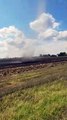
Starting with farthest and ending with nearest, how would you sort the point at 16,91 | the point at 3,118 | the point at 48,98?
1. the point at 16,91
2. the point at 48,98
3. the point at 3,118

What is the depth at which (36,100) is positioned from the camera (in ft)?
61.5

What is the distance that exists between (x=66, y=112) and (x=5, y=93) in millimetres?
6705

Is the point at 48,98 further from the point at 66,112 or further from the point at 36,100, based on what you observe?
the point at 66,112

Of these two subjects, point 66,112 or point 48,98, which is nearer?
point 66,112

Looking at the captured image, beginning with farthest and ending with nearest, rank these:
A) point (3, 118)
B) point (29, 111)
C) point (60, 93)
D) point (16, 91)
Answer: point (16, 91) → point (60, 93) → point (29, 111) → point (3, 118)

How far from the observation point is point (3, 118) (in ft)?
50.0

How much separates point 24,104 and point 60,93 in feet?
11.4

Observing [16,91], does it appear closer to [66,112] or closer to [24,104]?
[24,104]

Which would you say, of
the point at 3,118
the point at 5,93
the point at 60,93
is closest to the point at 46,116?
the point at 3,118

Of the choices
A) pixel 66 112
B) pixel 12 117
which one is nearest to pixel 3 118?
pixel 12 117

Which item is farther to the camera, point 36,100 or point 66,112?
point 36,100

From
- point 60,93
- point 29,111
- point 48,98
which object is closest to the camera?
point 29,111

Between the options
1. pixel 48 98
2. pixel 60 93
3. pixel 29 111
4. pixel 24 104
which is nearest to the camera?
pixel 29 111

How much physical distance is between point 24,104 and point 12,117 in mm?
2342
